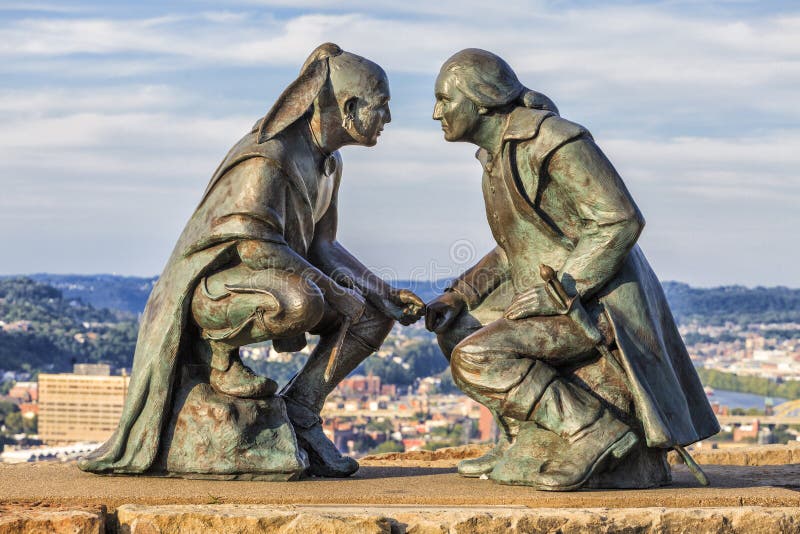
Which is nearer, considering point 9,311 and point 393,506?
point 393,506

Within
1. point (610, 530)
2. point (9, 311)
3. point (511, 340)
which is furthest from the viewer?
point (9, 311)

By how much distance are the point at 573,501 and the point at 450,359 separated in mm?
1277

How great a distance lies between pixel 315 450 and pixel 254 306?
3.68ft

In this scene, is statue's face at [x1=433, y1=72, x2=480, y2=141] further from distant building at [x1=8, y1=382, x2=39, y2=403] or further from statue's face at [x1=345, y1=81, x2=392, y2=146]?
distant building at [x1=8, y1=382, x2=39, y2=403]

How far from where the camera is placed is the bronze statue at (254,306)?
902 centimetres

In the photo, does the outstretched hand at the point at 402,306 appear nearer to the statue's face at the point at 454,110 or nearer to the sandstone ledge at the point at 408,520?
the statue's face at the point at 454,110

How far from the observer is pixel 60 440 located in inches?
2586

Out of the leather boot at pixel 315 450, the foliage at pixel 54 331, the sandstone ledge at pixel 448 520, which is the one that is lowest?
the sandstone ledge at pixel 448 520

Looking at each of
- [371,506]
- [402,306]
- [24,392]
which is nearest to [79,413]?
[24,392]

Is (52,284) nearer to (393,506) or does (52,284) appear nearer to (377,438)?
(377,438)

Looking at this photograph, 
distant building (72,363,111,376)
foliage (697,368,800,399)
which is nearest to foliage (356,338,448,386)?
foliage (697,368,800,399)

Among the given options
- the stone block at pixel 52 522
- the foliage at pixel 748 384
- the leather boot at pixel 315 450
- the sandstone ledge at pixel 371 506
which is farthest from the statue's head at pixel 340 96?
the foliage at pixel 748 384

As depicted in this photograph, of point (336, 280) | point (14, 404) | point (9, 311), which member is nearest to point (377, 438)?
point (14, 404)

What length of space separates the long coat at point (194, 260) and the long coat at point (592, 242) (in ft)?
4.28
